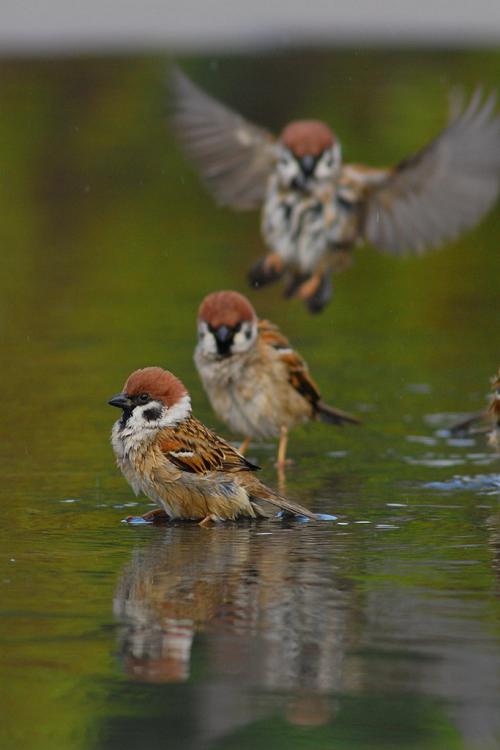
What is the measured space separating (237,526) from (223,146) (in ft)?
13.2

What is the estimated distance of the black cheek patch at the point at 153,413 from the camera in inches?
299

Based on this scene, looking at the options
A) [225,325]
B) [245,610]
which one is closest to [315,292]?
[225,325]

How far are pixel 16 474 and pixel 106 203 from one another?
11036 millimetres

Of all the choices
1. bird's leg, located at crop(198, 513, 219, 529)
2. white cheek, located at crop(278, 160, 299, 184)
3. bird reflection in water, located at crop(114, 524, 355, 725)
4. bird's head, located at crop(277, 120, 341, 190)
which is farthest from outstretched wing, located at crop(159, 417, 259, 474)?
white cheek, located at crop(278, 160, 299, 184)

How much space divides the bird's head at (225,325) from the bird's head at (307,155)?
3.61 feet

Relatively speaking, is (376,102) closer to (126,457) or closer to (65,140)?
(65,140)

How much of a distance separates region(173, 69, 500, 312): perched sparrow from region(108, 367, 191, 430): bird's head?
98.9 inches

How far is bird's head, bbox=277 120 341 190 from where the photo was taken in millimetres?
9734

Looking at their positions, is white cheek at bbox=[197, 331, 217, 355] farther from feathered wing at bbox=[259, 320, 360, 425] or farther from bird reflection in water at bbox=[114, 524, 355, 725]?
bird reflection in water at bbox=[114, 524, 355, 725]

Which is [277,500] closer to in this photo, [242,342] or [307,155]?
[242,342]

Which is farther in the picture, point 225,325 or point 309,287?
point 309,287

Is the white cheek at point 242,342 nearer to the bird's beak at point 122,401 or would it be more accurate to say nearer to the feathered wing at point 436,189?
Answer: the feathered wing at point 436,189

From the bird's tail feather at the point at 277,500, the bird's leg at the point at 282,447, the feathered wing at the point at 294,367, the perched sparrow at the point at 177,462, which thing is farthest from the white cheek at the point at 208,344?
the bird's tail feather at the point at 277,500

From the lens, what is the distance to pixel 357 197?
10.2 meters
